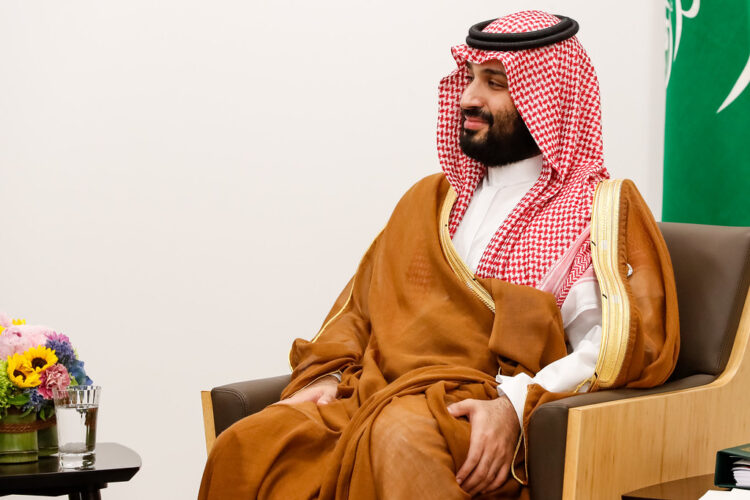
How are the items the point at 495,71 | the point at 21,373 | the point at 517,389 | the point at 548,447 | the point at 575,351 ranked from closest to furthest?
the point at 548,447 < the point at 517,389 < the point at 575,351 < the point at 21,373 < the point at 495,71

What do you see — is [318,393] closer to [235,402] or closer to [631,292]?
[235,402]

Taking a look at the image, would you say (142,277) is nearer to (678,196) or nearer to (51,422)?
(51,422)

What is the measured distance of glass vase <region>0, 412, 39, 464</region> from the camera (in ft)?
7.93

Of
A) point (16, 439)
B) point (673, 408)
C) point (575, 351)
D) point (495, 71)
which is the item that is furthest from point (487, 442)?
point (16, 439)

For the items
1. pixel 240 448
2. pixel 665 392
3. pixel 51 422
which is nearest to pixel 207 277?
pixel 51 422

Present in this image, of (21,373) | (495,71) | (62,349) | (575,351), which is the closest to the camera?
(575,351)

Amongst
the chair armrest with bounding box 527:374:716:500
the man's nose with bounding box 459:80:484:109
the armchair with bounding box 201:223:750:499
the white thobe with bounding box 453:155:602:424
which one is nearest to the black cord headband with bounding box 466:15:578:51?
the man's nose with bounding box 459:80:484:109

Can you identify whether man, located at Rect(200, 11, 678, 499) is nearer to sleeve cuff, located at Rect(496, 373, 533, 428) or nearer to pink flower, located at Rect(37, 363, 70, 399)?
sleeve cuff, located at Rect(496, 373, 533, 428)

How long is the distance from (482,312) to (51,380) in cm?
107

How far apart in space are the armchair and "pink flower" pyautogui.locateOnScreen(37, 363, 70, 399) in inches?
13.5

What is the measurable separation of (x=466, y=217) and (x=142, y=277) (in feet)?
4.70

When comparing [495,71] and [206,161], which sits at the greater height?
[495,71]

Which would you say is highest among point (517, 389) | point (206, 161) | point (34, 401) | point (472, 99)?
point (472, 99)

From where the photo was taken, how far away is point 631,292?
2.34 m
